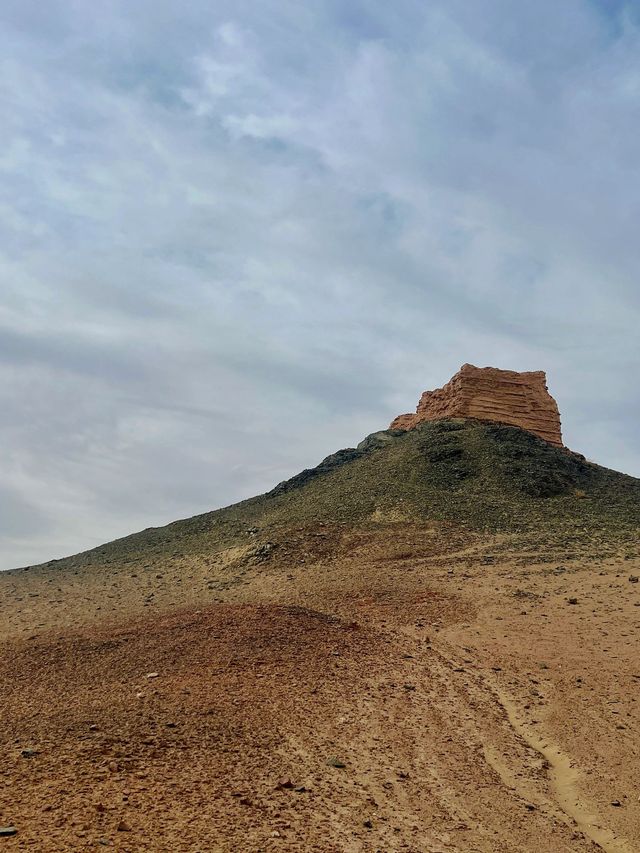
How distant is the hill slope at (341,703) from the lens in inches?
241

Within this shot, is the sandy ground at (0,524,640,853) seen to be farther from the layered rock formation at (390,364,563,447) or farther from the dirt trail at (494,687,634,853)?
the layered rock formation at (390,364,563,447)

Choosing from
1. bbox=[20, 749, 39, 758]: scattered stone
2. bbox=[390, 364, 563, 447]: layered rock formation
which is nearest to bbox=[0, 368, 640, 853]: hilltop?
bbox=[20, 749, 39, 758]: scattered stone

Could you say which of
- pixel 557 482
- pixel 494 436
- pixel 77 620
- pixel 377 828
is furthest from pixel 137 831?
pixel 494 436

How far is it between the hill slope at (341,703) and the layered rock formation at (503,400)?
2034 cm

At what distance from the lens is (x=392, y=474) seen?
36.4 metres

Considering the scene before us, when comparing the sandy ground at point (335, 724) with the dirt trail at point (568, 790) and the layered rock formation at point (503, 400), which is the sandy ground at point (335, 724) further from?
the layered rock formation at point (503, 400)

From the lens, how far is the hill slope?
6.12 meters

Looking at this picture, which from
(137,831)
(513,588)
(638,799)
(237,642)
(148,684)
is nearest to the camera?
(137,831)

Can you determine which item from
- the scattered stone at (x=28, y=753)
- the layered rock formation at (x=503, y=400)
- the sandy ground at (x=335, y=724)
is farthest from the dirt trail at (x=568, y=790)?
the layered rock formation at (x=503, y=400)

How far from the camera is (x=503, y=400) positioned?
46.5m

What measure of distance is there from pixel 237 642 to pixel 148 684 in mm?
2586

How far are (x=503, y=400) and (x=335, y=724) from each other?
4006cm

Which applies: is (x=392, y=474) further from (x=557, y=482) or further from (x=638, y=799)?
(x=638, y=799)

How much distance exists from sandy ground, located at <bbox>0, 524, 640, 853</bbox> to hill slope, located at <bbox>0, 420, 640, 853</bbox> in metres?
0.04
